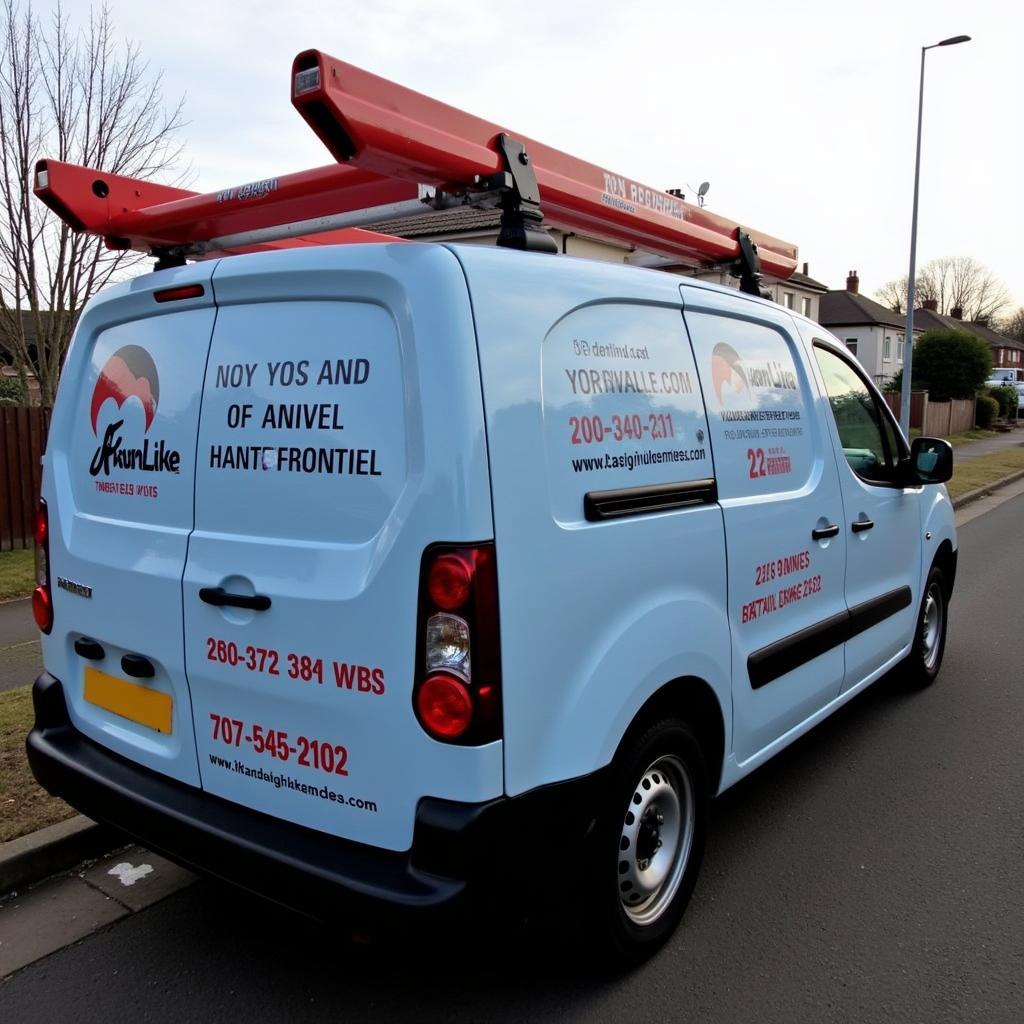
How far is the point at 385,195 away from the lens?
2656 millimetres

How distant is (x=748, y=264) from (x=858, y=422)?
36.9 inches

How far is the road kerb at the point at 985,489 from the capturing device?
14.8 metres

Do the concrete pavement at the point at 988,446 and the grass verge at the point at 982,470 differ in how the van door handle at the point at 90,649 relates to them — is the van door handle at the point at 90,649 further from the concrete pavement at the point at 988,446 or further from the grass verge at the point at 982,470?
the concrete pavement at the point at 988,446

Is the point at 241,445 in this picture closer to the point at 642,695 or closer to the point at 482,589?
the point at 482,589

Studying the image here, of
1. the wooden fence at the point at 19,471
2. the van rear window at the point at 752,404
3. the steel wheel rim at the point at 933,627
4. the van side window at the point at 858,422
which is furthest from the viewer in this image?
the wooden fence at the point at 19,471

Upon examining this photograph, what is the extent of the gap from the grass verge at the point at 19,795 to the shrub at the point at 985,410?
3740 cm

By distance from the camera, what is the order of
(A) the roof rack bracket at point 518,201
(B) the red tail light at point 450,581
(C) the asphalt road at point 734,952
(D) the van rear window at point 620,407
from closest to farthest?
(B) the red tail light at point 450,581 < (D) the van rear window at point 620,407 < (A) the roof rack bracket at point 518,201 < (C) the asphalt road at point 734,952

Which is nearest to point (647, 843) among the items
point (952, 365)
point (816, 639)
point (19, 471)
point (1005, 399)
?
point (816, 639)

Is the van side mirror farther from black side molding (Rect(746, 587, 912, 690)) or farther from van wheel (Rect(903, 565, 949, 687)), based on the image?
van wheel (Rect(903, 565, 949, 687))

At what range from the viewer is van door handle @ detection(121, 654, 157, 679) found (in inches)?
102

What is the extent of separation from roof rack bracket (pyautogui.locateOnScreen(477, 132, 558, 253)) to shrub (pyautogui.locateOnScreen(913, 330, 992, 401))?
3513 centimetres

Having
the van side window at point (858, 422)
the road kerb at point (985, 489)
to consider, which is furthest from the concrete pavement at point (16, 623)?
the road kerb at point (985, 489)

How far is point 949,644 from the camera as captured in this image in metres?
6.34

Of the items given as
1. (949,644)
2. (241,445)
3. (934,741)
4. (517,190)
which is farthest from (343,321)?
(949,644)
